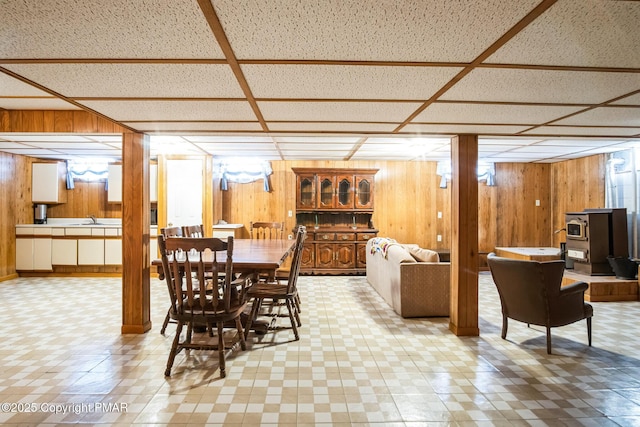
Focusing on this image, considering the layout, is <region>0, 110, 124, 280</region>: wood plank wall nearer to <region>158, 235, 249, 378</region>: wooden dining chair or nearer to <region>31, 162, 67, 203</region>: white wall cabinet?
<region>31, 162, 67, 203</region>: white wall cabinet

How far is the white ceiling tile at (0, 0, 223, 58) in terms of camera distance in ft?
4.18

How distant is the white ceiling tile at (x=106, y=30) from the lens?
127 centimetres

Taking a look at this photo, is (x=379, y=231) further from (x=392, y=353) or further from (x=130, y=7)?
(x=130, y=7)

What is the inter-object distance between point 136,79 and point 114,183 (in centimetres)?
521

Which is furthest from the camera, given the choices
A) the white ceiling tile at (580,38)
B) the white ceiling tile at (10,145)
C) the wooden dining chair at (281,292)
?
the white ceiling tile at (10,145)

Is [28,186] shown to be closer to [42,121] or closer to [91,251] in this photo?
[91,251]

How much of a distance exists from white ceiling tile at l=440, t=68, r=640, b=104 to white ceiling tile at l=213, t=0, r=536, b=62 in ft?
1.19

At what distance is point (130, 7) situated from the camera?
1.28 meters

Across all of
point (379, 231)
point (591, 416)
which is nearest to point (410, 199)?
point (379, 231)

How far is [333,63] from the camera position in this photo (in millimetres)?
1769

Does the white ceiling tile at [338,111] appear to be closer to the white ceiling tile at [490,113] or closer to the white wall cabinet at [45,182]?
the white ceiling tile at [490,113]

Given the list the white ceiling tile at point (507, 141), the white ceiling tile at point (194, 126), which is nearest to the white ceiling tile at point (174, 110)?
the white ceiling tile at point (194, 126)

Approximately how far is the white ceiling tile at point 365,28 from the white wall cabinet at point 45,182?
20.7ft

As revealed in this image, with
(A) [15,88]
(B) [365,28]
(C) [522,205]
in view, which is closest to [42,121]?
(A) [15,88]
